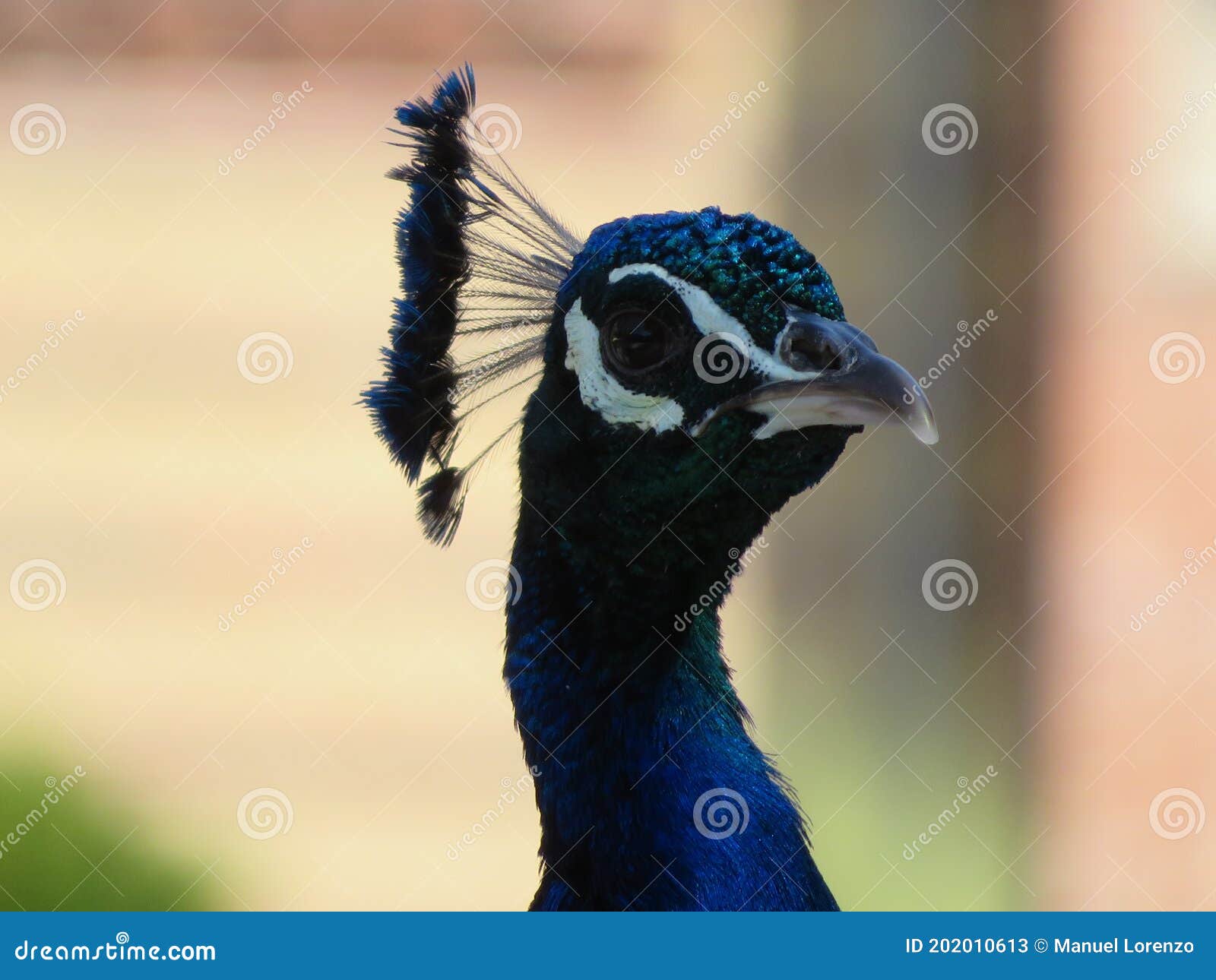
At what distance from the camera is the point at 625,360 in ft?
3.82

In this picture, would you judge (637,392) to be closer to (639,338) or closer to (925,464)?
(639,338)

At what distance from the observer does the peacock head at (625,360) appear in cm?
110

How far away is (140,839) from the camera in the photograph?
1955 millimetres

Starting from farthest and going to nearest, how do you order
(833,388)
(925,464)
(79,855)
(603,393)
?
(925,464), (79,855), (603,393), (833,388)

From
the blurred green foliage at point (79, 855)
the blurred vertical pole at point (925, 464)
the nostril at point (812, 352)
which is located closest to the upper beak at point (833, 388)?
the nostril at point (812, 352)

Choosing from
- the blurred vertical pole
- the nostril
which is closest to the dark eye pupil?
the nostril

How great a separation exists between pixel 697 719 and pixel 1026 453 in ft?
5.47

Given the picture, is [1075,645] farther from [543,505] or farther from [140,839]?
[140,839]

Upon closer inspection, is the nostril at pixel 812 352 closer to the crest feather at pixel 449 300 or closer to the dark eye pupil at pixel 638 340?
the dark eye pupil at pixel 638 340

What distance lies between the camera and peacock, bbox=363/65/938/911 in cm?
111

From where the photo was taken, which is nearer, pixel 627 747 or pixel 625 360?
pixel 625 360

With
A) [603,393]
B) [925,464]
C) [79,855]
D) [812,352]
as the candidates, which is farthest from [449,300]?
[925,464]

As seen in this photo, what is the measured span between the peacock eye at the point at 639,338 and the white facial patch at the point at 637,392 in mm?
21

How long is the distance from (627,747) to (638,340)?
0.50 metres
